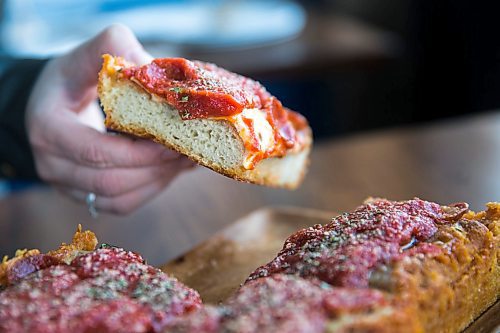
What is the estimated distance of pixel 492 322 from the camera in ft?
6.07

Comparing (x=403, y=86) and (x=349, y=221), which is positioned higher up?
(x=349, y=221)

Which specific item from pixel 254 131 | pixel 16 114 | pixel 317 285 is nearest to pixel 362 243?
pixel 317 285

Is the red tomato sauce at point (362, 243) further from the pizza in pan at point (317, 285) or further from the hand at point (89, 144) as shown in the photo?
the hand at point (89, 144)

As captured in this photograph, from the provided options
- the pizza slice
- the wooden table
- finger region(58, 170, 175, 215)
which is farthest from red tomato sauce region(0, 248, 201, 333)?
the wooden table

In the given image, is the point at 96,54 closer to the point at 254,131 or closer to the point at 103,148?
the point at 103,148

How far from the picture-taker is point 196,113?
2053mm

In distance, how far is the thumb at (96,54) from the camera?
95.4 inches

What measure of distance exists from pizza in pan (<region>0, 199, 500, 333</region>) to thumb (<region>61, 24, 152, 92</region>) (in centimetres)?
85

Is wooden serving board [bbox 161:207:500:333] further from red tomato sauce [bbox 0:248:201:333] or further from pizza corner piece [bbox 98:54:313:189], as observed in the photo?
red tomato sauce [bbox 0:248:201:333]

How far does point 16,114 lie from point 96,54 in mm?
479

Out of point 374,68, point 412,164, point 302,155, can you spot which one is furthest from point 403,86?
point 302,155

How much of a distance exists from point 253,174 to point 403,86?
187 inches

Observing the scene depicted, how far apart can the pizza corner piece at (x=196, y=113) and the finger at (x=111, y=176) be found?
259mm

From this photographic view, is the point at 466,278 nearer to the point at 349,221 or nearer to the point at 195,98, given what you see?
the point at 349,221
